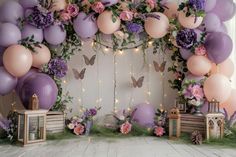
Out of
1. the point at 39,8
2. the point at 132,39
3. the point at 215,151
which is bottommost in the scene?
the point at 215,151

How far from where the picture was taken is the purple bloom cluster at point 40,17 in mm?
2844

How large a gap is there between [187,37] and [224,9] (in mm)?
466

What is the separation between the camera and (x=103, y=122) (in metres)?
3.28

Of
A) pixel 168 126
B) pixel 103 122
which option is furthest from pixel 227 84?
pixel 103 122

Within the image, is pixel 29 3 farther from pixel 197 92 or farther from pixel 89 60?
pixel 197 92

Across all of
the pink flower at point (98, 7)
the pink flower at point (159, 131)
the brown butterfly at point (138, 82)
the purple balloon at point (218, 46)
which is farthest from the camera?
the brown butterfly at point (138, 82)

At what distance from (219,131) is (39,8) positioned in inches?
74.2

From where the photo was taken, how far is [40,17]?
2836 mm

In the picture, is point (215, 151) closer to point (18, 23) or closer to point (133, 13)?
point (133, 13)

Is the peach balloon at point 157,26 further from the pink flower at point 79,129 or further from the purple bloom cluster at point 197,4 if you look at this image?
the pink flower at point 79,129

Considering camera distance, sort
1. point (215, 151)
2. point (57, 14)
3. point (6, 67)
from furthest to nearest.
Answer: point (57, 14) < point (6, 67) < point (215, 151)

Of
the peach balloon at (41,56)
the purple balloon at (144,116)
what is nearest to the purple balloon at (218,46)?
the purple balloon at (144,116)

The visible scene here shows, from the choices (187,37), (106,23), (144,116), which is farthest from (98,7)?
(144,116)

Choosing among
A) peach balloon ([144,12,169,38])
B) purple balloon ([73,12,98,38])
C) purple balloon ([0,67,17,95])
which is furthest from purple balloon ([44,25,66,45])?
peach balloon ([144,12,169,38])
